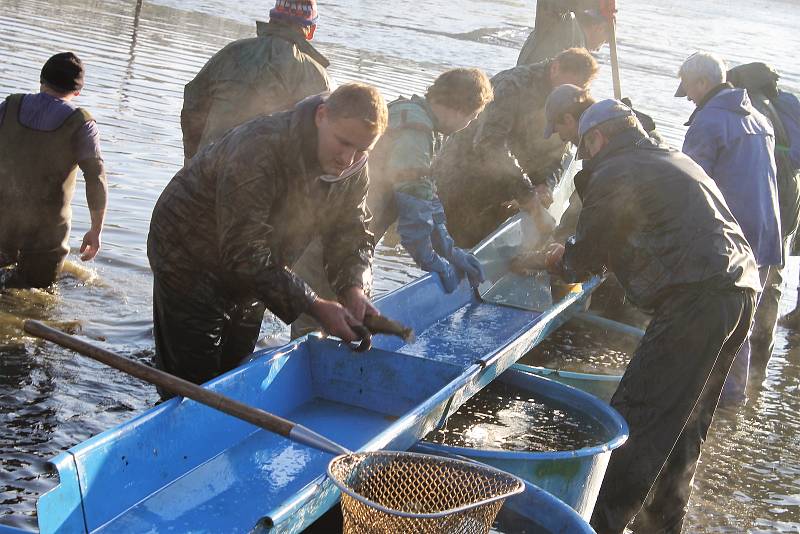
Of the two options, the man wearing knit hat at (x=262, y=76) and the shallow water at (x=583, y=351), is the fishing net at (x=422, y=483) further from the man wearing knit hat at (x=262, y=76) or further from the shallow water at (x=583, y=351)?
the shallow water at (x=583, y=351)

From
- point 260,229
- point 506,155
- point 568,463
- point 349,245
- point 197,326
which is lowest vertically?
point 568,463

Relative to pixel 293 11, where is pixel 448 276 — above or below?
below

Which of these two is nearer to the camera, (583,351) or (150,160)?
(583,351)

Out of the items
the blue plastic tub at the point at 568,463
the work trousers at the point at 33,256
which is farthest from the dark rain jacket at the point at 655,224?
the work trousers at the point at 33,256

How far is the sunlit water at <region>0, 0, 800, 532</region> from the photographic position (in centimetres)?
643

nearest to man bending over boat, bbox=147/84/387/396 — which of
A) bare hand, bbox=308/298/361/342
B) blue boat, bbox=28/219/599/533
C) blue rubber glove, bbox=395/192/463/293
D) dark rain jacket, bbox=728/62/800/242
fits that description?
bare hand, bbox=308/298/361/342

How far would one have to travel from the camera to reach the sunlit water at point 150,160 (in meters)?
6.43

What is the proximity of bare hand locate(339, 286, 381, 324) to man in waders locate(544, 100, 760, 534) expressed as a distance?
1.41 metres

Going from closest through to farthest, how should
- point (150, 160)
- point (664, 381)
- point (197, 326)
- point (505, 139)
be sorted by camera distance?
point (197, 326) < point (664, 381) < point (505, 139) < point (150, 160)

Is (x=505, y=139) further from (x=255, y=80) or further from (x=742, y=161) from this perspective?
(x=255, y=80)

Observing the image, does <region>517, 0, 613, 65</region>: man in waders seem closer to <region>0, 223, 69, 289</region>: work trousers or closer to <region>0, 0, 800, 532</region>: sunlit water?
<region>0, 0, 800, 532</region>: sunlit water

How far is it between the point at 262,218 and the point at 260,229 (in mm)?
60

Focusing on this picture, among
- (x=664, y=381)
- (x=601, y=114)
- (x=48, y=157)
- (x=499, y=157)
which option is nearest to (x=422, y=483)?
(x=664, y=381)

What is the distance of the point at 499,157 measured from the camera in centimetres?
849
